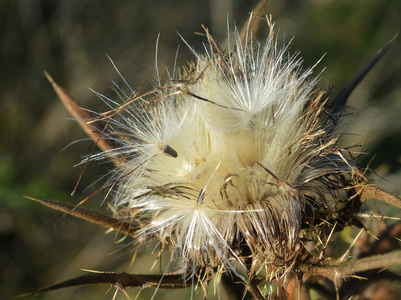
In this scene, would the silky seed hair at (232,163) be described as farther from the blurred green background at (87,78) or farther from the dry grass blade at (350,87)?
the blurred green background at (87,78)

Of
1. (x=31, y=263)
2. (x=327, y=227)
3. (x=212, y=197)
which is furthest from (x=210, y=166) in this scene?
(x=31, y=263)

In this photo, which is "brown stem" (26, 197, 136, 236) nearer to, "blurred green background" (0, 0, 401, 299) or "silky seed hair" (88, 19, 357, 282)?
"silky seed hair" (88, 19, 357, 282)

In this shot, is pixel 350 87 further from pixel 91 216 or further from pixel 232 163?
pixel 91 216

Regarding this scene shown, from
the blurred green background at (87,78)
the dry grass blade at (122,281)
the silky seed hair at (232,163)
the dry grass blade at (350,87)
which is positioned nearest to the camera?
the dry grass blade at (122,281)

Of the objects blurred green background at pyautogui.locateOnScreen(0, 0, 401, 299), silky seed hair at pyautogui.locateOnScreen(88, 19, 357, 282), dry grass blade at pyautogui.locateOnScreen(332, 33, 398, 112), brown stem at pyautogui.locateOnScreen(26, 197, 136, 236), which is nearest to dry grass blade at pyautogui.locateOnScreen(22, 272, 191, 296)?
silky seed hair at pyautogui.locateOnScreen(88, 19, 357, 282)

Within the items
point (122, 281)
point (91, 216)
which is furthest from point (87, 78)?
point (122, 281)

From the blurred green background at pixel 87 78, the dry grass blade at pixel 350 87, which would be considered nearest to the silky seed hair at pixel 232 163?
the dry grass blade at pixel 350 87
